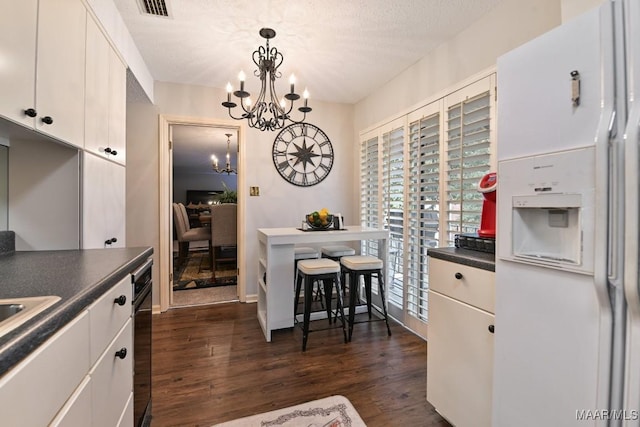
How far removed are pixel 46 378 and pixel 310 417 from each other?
137 centimetres

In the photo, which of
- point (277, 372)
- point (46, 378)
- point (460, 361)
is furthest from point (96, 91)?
point (460, 361)

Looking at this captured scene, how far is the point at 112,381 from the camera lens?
3.45ft

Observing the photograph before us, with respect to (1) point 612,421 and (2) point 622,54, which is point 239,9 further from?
(1) point 612,421

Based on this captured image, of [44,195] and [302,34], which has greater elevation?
[302,34]

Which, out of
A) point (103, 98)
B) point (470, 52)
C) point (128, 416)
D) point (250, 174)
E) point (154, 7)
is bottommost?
point (128, 416)

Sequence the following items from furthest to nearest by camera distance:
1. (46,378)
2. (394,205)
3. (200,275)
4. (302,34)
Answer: (200,275)
(394,205)
(302,34)
(46,378)

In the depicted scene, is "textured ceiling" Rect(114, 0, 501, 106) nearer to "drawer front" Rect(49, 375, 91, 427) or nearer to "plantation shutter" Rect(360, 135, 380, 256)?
"plantation shutter" Rect(360, 135, 380, 256)

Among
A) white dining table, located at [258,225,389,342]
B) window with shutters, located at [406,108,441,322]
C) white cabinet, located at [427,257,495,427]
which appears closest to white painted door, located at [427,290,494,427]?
white cabinet, located at [427,257,495,427]

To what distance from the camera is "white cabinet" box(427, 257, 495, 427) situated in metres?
1.34

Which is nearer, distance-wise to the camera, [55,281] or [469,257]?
[55,281]

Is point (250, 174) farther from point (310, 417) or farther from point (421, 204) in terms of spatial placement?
point (310, 417)

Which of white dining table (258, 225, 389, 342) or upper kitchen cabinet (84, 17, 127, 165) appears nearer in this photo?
upper kitchen cabinet (84, 17, 127, 165)

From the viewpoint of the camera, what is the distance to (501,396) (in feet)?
3.92

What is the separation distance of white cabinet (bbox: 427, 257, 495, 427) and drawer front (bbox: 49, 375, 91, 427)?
1.48 m
